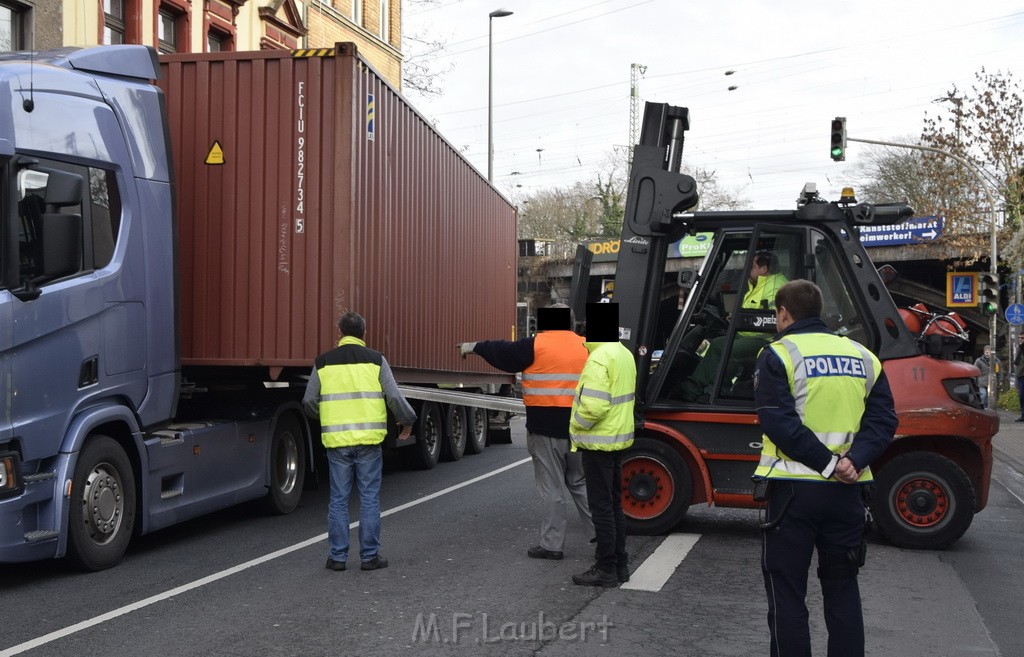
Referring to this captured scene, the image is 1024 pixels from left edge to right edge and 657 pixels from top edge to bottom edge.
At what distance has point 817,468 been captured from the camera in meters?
4.52

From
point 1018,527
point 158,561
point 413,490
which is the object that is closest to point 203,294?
point 158,561

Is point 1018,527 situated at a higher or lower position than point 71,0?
lower

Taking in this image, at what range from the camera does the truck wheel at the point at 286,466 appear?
33.7 ft

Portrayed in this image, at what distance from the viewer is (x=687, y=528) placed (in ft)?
30.8

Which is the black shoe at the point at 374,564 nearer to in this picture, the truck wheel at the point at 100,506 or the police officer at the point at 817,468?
the truck wheel at the point at 100,506

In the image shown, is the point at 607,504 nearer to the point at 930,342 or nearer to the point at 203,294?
the point at 930,342

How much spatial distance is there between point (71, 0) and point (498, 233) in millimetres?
7322

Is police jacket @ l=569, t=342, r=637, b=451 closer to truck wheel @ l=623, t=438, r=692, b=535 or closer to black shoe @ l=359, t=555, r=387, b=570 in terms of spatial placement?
black shoe @ l=359, t=555, r=387, b=570

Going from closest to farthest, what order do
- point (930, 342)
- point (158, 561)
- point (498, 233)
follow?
point (158, 561), point (930, 342), point (498, 233)

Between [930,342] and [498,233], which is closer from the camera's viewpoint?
[930,342]

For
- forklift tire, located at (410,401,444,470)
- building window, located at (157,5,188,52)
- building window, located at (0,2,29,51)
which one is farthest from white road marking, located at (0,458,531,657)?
building window, located at (157,5,188,52)

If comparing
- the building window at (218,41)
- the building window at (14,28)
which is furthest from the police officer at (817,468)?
the building window at (218,41)

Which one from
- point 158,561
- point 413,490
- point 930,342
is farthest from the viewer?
point 413,490

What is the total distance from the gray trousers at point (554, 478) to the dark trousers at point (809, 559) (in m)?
3.35
